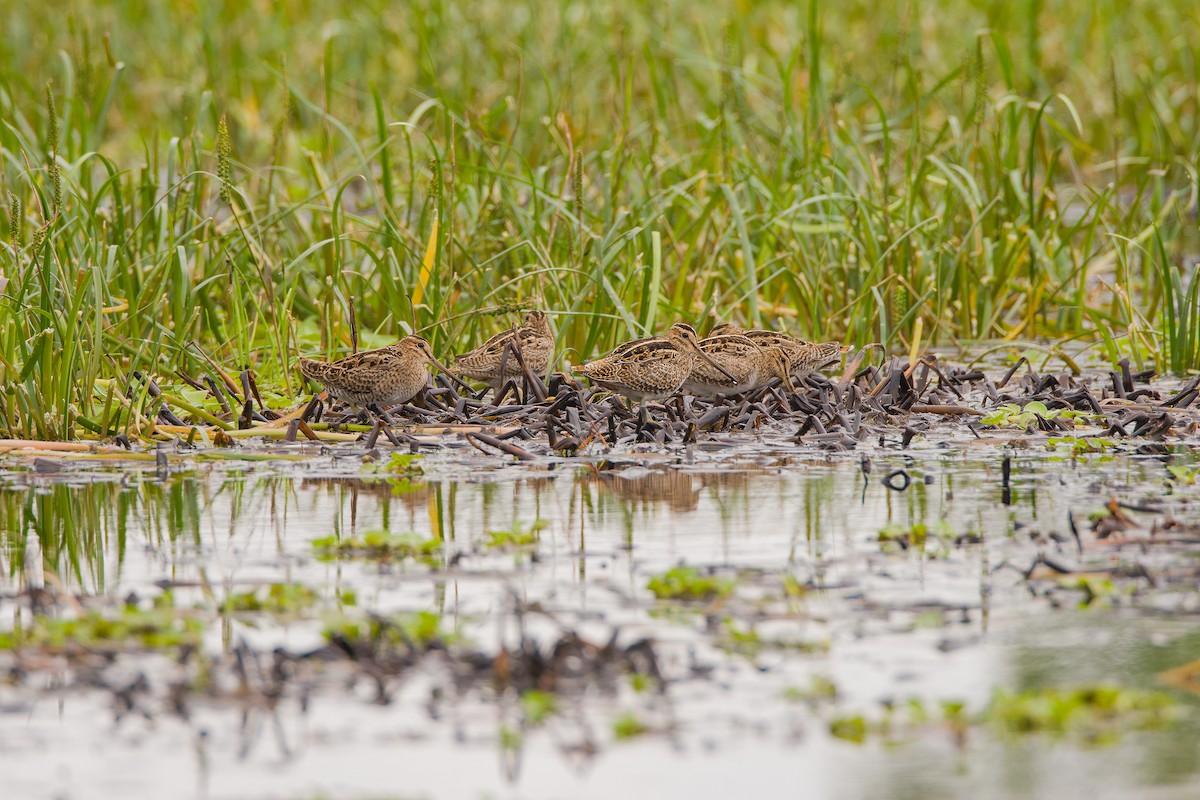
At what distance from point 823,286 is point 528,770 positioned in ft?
24.5

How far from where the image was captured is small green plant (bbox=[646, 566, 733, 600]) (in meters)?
4.61

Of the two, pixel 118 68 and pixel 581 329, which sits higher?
pixel 118 68

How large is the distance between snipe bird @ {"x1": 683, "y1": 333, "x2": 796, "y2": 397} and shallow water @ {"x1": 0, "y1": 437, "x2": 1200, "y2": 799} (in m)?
0.87

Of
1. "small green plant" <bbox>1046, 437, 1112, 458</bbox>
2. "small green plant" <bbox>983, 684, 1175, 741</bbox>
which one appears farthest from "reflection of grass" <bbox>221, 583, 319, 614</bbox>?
"small green plant" <bbox>1046, 437, 1112, 458</bbox>

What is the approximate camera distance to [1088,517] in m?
5.53

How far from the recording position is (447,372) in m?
8.11

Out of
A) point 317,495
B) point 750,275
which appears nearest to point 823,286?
point 750,275

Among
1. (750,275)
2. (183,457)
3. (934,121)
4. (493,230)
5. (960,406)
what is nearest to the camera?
(183,457)

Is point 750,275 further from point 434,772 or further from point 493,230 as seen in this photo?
point 434,772

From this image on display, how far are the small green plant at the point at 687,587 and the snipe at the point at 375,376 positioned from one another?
3068 millimetres

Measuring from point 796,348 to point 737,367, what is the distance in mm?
513

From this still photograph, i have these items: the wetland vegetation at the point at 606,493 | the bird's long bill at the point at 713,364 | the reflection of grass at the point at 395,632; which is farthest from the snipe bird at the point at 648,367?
the reflection of grass at the point at 395,632

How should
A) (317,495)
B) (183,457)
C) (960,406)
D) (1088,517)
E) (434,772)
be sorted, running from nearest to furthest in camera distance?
1. (434,772)
2. (1088,517)
3. (317,495)
4. (183,457)
5. (960,406)

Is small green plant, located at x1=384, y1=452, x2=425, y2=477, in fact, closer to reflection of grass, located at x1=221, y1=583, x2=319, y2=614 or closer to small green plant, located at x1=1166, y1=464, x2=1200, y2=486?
reflection of grass, located at x1=221, y1=583, x2=319, y2=614
